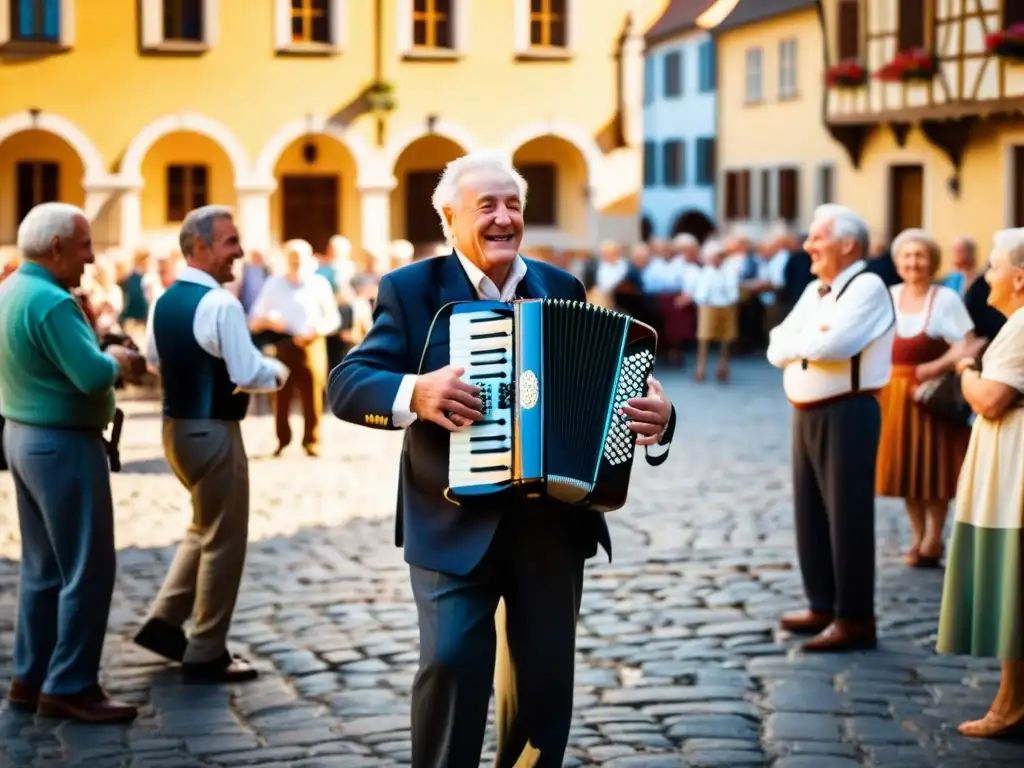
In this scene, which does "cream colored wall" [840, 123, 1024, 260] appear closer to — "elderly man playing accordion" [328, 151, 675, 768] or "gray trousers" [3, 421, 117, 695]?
"gray trousers" [3, 421, 117, 695]

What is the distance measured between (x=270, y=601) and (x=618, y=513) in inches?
138

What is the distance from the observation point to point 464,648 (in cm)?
521

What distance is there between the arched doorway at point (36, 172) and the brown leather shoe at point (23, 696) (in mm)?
26658

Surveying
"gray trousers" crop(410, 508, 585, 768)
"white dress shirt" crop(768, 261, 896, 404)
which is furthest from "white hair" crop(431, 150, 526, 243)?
"white dress shirt" crop(768, 261, 896, 404)

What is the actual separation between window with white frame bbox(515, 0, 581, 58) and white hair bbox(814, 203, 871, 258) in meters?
25.7

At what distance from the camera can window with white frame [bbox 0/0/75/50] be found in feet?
103

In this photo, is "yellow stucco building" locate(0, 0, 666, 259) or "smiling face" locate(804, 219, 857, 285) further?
"yellow stucco building" locate(0, 0, 666, 259)

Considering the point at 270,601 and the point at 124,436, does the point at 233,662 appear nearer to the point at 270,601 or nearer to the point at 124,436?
the point at 270,601

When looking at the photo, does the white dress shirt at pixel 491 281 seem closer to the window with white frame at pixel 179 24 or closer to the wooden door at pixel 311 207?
the window with white frame at pixel 179 24

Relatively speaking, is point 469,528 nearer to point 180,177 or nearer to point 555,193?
point 180,177

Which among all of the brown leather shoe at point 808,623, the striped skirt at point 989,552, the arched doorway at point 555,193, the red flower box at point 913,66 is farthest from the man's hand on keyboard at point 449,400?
the arched doorway at point 555,193

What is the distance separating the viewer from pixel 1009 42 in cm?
2758

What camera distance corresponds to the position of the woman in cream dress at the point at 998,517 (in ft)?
23.0

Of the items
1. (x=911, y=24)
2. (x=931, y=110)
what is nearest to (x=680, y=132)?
(x=911, y=24)
